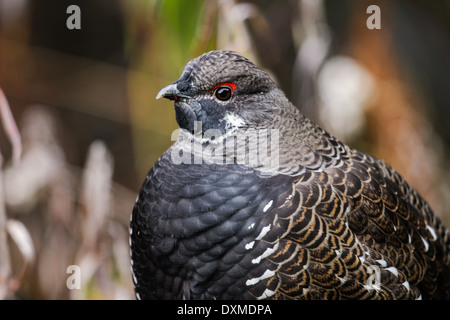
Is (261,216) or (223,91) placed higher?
(223,91)

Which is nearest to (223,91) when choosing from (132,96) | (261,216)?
(261,216)

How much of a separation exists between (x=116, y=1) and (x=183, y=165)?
323cm

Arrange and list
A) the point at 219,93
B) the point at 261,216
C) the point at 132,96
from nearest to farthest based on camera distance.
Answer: the point at 261,216, the point at 219,93, the point at 132,96

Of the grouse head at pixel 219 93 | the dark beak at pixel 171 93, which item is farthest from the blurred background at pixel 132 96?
the dark beak at pixel 171 93

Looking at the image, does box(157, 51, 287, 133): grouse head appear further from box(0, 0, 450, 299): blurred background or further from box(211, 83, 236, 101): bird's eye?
box(0, 0, 450, 299): blurred background

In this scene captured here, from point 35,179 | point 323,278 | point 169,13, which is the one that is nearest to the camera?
point 323,278

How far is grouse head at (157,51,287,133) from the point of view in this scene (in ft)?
8.34

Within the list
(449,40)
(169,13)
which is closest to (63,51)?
(169,13)

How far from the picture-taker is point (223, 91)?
2.58 m

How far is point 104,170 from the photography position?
3.21m

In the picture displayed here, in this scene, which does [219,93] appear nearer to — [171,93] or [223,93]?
[223,93]

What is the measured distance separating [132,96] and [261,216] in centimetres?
228

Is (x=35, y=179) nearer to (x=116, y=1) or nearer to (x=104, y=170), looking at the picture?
(x=104, y=170)

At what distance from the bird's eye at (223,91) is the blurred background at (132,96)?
0.57 m
